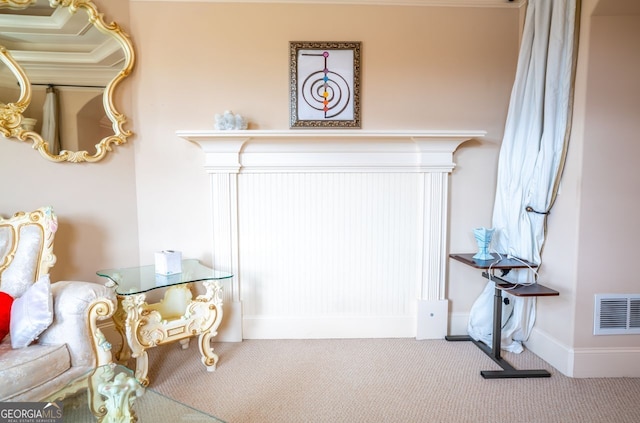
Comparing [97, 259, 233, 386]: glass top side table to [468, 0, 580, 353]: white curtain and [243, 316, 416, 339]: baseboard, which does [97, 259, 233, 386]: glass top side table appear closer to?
[243, 316, 416, 339]: baseboard

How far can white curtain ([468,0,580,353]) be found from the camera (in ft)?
6.77

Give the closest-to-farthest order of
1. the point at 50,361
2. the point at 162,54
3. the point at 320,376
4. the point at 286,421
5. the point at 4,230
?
the point at 50,361
the point at 286,421
the point at 4,230
the point at 320,376
the point at 162,54

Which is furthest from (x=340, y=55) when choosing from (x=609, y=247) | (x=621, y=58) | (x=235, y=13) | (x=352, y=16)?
(x=609, y=247)

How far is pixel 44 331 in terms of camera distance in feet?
5.34

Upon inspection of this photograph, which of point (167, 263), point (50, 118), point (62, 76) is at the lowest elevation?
point (167, 263)

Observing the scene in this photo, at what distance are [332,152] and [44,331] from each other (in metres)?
1.95

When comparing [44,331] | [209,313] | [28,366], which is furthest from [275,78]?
[28,366]

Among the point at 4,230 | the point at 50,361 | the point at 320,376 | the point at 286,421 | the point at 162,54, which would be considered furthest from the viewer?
the point at 162,54

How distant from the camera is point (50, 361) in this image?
60.2 inches

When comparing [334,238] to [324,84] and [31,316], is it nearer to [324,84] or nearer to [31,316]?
[324,84]

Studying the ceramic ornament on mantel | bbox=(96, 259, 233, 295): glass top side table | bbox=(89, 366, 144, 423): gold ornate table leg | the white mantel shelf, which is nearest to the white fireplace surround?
the white mantel shelf

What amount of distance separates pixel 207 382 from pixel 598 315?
242 centimetres

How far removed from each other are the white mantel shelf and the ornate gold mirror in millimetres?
654

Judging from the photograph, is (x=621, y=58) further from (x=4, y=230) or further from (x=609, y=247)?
(x=4, y=230)
